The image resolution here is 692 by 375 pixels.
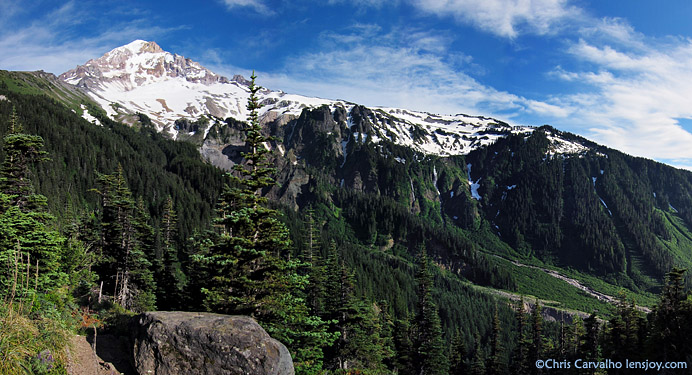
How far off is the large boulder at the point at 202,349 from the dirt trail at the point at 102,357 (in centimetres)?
85

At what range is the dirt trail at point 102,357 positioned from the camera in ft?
35.7

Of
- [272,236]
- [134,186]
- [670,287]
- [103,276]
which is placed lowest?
[103,276]

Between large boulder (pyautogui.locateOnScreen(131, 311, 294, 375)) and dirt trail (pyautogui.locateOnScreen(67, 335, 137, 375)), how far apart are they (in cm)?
85

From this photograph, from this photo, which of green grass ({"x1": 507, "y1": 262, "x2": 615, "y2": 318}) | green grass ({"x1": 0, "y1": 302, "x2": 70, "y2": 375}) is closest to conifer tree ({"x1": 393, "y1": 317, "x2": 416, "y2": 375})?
green grass ({"x1": 0, "y1": 302, "x2": 70, "y2": 375})

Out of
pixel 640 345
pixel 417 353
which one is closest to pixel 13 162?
pixel 417 353

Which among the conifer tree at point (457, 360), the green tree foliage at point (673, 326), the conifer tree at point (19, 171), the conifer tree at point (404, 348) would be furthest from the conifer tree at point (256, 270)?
the conifer tree at point (457, 360)

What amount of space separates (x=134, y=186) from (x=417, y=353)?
12396cm

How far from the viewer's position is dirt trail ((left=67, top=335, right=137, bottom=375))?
10882 mm

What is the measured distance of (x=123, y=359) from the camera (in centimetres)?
1291

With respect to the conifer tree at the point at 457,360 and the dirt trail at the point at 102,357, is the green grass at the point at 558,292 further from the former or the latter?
the dirt trail at the point at 102,357

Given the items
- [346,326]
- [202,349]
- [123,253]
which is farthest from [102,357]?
[346,326]

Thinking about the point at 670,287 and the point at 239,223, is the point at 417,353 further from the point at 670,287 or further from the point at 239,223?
the point at 239,223

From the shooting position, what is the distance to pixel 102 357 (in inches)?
504

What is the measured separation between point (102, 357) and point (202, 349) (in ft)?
13.5
